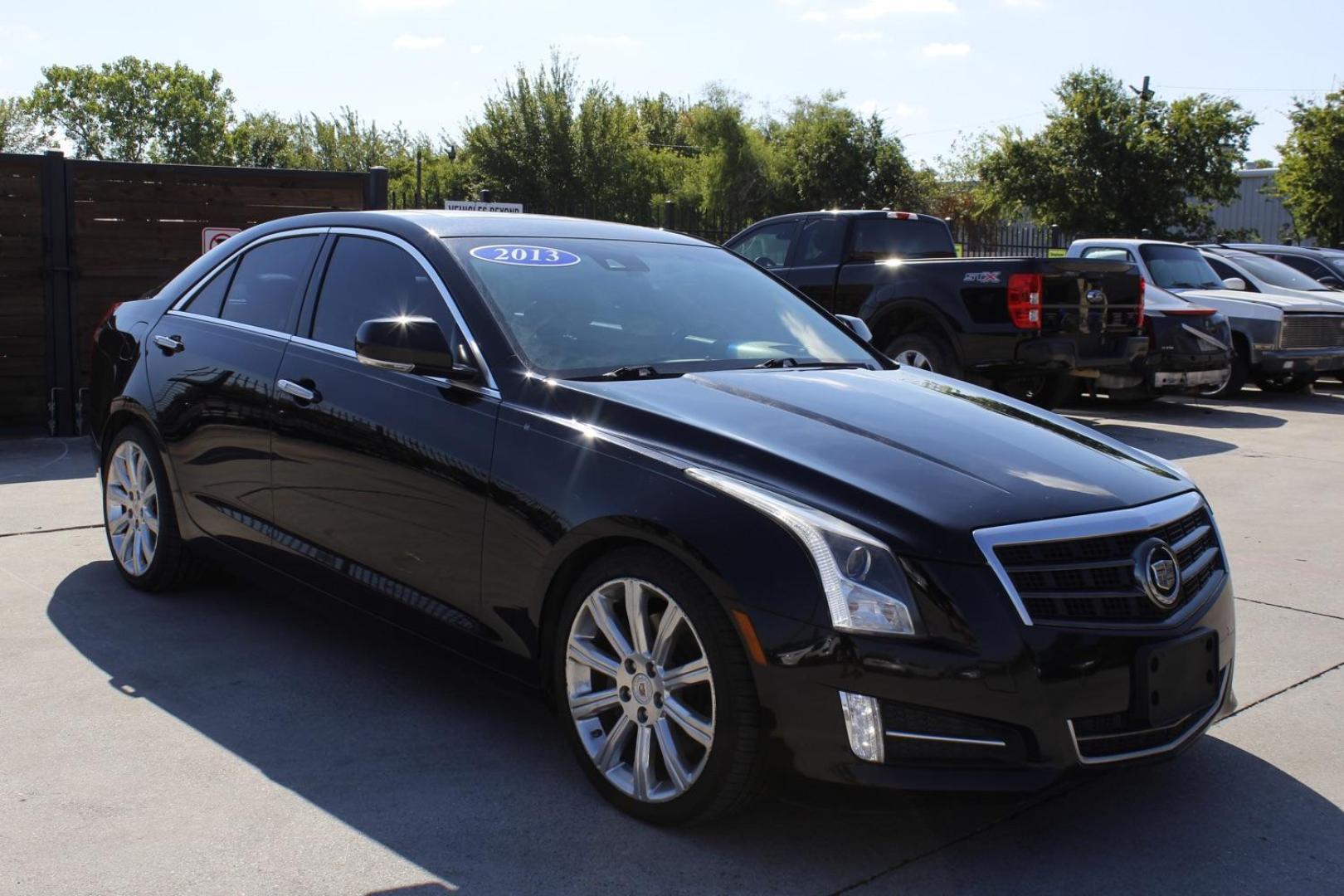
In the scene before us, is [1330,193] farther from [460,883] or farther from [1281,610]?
[460,883]

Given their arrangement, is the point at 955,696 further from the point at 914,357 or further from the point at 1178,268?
the point at 1178,268

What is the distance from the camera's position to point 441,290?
429 centimetres

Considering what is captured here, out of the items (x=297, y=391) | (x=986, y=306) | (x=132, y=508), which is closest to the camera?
(x=297, y=391)

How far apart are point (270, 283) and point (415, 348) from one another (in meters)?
1.41

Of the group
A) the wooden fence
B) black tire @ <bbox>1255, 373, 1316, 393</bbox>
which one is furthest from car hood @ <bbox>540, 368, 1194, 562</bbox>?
black tire @ <bbox>1255, 373, 1316, 393</bbox>

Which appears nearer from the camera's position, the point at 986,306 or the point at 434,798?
the point at 434,798

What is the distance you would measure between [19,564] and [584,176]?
102 ft

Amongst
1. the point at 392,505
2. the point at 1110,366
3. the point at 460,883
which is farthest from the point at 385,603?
the point at 1110,366

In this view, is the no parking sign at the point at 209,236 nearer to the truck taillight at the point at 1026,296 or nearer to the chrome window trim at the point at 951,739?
the truck taillight at the point at 1026,296

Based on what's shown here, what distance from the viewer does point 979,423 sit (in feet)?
13.0

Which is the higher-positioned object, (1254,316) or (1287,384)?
(1254,316)

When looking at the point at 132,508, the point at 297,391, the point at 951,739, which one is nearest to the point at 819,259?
the point at 132,508

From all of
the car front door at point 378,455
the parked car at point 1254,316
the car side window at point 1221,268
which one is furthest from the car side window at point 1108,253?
the car front door at point 378,455

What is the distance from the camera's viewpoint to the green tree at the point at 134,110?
10562 cm
